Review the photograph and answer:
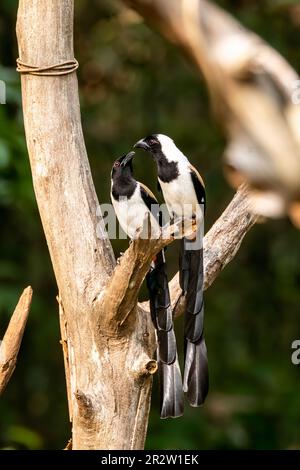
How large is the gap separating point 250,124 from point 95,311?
1.32 meters

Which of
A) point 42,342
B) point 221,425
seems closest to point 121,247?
point 42,342

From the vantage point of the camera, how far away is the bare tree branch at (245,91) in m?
0.31

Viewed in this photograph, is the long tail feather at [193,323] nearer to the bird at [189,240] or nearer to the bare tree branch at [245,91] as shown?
the bird at [189,240]

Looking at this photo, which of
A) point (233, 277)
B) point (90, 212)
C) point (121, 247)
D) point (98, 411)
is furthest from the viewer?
point (233, 277)

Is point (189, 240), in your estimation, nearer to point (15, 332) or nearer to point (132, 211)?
point (132, 211)

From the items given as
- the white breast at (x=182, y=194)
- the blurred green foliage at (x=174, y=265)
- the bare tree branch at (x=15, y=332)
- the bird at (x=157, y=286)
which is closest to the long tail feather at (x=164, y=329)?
the bird at (x=157, y=286)

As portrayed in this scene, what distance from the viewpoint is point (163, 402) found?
1753 mm

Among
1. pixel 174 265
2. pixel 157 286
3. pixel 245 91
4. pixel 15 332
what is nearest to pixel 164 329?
pixel 157 286

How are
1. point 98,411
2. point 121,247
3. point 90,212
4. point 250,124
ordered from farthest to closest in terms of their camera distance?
point 121,247 < point 90,212 < point 98,411 < point 250,124

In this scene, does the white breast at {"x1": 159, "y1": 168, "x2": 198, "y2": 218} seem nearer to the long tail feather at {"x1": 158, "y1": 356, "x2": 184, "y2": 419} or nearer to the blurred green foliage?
the long tail feather at {"x1": 158, "y1": 356, "x2": 184, "y2": 419}

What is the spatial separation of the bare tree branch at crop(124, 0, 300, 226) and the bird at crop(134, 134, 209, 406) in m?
1.30

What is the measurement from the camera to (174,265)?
4121mm

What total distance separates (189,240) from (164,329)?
21cm
